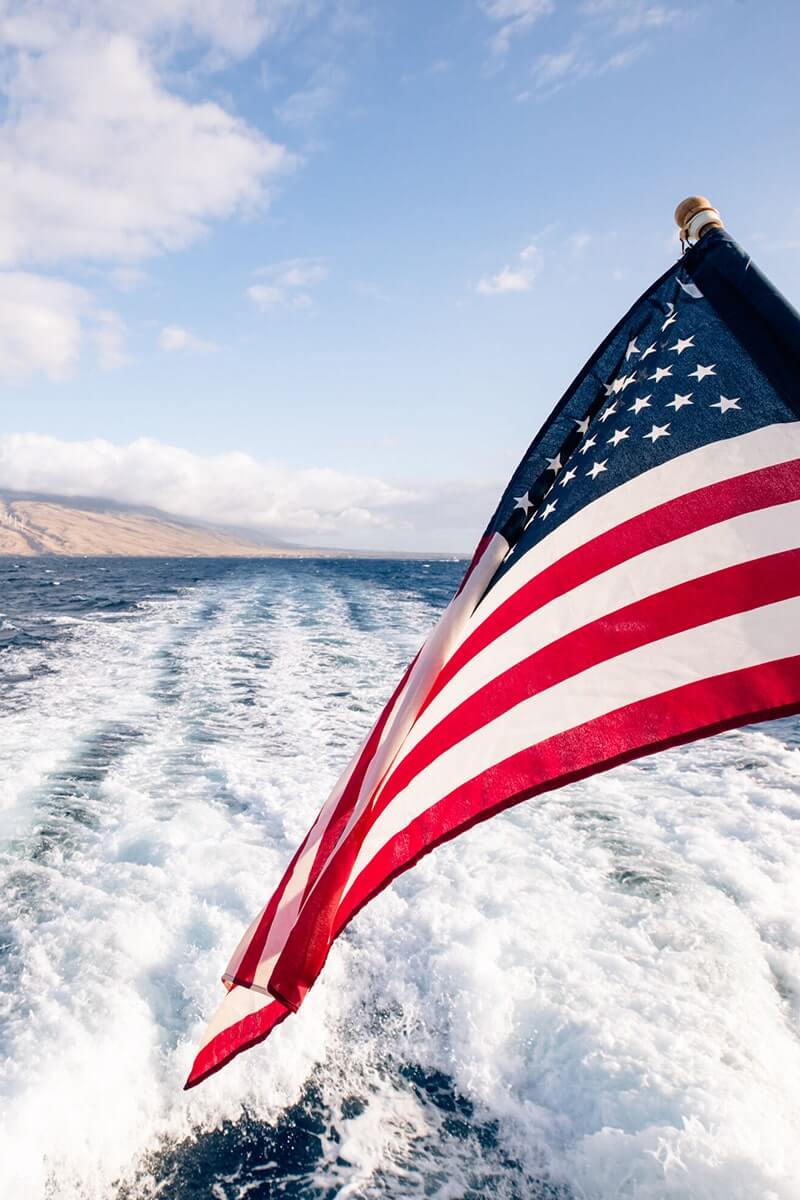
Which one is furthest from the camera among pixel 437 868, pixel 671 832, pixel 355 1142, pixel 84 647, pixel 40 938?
pixel 84 647

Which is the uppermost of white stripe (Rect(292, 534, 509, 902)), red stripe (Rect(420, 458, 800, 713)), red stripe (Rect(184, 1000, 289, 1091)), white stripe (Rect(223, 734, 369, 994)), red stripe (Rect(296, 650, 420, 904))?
red stripe (Rect(420, 458, 800, 713))

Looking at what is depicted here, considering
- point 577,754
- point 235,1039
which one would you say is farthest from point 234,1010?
point 577,754

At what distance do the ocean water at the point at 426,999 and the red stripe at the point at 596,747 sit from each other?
8.71 feet

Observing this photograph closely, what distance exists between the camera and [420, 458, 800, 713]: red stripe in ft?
6.75

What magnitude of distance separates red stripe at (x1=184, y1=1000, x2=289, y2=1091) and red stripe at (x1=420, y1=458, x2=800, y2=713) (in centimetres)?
120

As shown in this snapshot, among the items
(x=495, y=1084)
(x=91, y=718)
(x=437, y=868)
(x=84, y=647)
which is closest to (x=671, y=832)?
(x=437, y=868)

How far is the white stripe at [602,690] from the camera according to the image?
1964 millimetres

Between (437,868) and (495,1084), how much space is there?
8.40 ft

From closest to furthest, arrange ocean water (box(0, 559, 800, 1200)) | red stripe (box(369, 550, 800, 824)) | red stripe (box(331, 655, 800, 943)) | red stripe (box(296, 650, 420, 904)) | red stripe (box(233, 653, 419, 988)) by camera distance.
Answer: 1. red stripe (box(331, 655, 800, 943))
2. red stripe (box(369, 550, 800, 824))
3. red stripe (box(233, 653, 419, 988))
4. red stripe (box(296, 650, 420, 904))
5. ocean water (box(0, 559, 800, 1200))

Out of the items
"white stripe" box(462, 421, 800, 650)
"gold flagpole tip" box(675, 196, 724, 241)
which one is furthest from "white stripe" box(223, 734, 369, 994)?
"gold flagpole tip" box(675, 196, 724, 241)

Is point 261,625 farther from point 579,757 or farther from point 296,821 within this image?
point 579,757

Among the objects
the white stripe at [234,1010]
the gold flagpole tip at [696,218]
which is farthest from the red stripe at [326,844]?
the gold flagpole tip at [696,218]

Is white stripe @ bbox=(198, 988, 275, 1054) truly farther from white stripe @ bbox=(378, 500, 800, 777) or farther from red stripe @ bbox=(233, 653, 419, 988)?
white stripe @ bbox=(378, 500, 800, 777)

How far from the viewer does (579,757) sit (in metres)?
2.04
